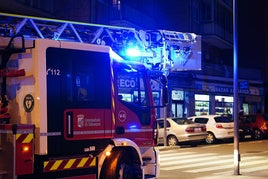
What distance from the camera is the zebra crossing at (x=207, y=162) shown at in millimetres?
15406

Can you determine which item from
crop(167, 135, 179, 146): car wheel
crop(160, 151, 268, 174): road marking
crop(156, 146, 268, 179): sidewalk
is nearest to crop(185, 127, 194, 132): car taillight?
crop(167, 135, 179, 146): car wheel

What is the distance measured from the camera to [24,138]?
7914 millimetres

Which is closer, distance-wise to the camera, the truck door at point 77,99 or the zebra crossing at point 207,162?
the truck door at point 77,99

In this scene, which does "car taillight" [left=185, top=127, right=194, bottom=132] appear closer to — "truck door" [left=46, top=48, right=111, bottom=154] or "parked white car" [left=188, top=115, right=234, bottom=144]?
"parked white car" [left=188, top=115, right=234, bottom=144]

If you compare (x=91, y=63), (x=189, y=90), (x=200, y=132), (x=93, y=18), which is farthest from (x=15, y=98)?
(x=189, y=90)

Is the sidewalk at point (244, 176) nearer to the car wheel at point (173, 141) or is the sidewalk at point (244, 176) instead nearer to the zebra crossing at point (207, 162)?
the zebra crossing at point (207, 162)

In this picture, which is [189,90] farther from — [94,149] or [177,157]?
[94,149]

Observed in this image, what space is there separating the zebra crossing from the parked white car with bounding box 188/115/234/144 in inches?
203

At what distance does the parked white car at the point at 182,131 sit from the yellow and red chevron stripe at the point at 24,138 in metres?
16.1

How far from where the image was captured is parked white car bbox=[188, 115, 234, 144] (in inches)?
1014

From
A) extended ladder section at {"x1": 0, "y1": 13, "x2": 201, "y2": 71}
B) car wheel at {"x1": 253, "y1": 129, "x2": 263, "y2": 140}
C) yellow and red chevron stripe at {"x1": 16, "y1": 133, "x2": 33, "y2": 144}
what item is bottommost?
car wheel at {"x1": 253, "y1": 129, "x2": 263, "y2": 140}

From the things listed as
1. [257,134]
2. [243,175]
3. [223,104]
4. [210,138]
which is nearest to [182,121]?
[210,138]

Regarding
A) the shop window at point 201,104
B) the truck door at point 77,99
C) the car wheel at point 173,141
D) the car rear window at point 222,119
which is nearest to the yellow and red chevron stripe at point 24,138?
the truck door at point 77,99

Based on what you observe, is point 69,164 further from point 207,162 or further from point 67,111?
point 207,162
